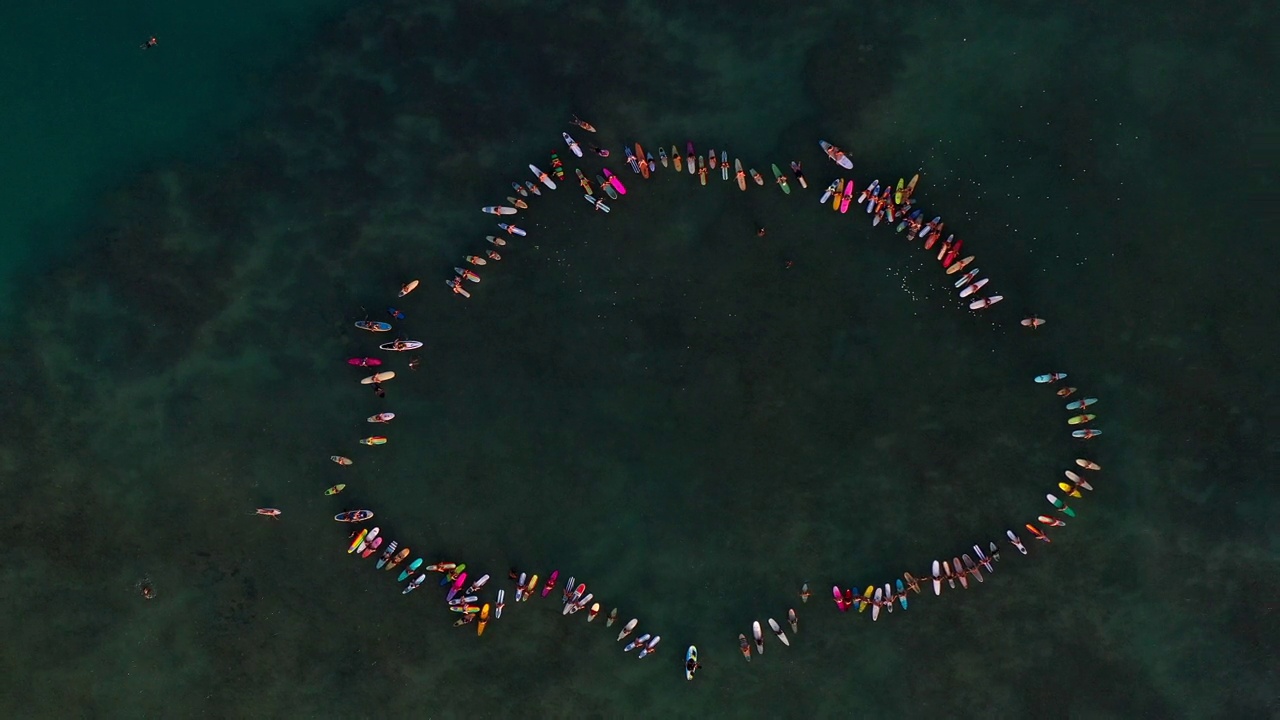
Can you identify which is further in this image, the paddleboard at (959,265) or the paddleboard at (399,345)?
the paddleboard at (399,345)

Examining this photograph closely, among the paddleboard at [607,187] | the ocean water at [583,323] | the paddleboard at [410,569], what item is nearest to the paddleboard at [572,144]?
the ocean water at [583,323]

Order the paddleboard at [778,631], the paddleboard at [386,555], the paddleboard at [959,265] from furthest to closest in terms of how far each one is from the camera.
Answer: the paddleboard at [778,631], the paddleboard at [386,555], the paddleboard at [959,265]

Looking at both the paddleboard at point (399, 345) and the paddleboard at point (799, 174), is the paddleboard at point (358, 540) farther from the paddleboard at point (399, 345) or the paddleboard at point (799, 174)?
the paddleboard at point (799, 174)

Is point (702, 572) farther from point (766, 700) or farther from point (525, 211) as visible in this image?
Answer: point (525, 211)

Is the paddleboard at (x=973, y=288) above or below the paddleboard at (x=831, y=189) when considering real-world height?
below

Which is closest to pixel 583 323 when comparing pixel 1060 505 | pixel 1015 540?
pixel 1015 540

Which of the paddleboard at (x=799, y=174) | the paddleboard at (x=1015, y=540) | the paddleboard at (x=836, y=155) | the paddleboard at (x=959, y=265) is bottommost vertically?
the paddleboard at (x=1015, y=540)

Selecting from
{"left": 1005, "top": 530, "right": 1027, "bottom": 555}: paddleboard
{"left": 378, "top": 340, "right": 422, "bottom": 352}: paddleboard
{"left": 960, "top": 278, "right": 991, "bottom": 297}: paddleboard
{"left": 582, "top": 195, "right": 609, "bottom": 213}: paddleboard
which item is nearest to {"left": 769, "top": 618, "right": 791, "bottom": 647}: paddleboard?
{"left": 1005, "top": 530, "right": 1027, "bottom": 555}: paddleboard

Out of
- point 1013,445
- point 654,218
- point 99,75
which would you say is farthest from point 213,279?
point 1013,445
